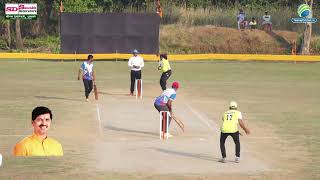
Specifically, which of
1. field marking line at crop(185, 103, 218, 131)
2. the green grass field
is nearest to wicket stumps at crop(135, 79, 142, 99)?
the green grass field

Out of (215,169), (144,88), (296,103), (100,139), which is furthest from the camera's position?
(144,88)

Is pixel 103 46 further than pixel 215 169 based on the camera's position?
Yes

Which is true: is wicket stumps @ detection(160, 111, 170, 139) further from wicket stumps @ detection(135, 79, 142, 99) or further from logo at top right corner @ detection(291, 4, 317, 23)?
logo at top right corner @ detection(291, 4, 317, 23)

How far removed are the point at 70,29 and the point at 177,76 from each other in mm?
14812

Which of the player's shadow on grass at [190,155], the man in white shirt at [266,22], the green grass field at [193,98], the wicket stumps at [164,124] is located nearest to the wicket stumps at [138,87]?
the green grass field at [193,98]

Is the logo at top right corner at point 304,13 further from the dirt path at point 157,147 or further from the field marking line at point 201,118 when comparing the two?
the dirt path at point 157,147

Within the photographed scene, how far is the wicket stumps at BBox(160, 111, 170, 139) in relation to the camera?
18.8 m

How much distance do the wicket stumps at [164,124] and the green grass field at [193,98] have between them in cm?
201

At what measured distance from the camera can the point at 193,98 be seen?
2933 centimetres

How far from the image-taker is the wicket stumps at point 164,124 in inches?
739

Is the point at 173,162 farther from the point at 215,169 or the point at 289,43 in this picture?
the point at 289,43

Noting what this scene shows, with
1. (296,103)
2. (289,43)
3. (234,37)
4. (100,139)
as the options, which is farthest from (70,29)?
(100,139)

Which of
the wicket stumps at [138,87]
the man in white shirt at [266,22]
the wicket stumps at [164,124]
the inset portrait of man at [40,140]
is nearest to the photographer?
the inset portrait of man at [40,140]

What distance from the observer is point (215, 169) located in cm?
1516
